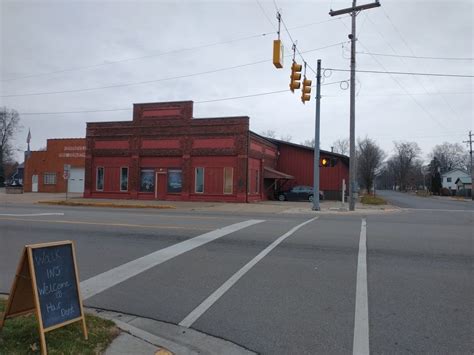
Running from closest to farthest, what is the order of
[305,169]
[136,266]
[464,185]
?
[136,266] < [305,169] < [464,185]

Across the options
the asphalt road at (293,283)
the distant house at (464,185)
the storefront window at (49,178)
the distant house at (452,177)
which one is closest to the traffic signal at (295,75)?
the asphalt road at (293,283)

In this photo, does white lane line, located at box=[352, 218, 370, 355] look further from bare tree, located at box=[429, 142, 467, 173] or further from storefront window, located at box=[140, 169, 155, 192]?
bare tree, located at box=[429, 142, 467, 173]

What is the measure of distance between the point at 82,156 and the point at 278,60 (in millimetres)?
39054

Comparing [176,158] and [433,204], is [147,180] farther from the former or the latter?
[433,204]

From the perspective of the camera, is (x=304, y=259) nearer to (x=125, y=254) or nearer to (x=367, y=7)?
(x=125, y=254)

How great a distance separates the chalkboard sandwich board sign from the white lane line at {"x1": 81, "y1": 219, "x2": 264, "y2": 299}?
1.76 metres

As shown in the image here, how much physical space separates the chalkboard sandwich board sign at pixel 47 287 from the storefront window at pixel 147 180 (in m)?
28.1

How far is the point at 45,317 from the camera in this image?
13.8 feet

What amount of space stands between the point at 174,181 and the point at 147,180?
7.79 ft

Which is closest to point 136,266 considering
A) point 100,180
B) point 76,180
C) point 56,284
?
point 56,284

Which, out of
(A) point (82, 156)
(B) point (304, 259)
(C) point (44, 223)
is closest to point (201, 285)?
(B) point (304, 259)

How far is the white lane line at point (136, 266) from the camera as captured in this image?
6721 mm

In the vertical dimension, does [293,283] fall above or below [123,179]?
below

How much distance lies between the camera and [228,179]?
30.4m
